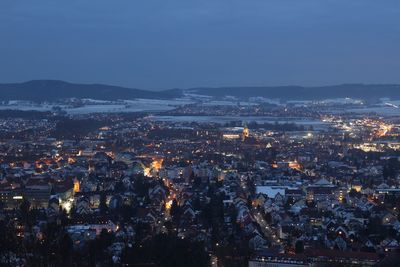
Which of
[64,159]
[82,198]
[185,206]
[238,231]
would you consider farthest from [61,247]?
[64,159]

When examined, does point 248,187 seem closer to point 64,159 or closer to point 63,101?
point 64,159

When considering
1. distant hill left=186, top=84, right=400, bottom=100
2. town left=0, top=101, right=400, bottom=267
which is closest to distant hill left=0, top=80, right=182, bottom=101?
distant hill left=186, top=84, right=400, bottom=100

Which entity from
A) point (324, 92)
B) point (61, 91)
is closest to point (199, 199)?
point (61, 91)

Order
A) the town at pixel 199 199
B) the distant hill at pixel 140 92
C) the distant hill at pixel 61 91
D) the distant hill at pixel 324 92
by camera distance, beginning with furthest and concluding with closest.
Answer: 1. the distant hill at pixel 324 92
2. the distant hill at pixel 140 92
3. the distant hill at pixel 61 91
4. the town at pixel 199 199

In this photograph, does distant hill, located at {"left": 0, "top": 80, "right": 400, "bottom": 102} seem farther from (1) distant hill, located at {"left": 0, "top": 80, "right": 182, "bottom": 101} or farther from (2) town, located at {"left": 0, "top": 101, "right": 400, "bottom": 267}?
(2) town, located at {"left": 0, "top": 101, "right": 400, "bottom": 267}

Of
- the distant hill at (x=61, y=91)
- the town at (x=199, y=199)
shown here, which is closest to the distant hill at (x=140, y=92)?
the distant hill at (x=61, y=91)

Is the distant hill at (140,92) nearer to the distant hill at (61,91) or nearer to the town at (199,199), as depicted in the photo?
the distant hill at (61,91)
